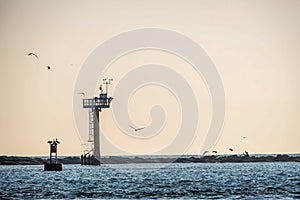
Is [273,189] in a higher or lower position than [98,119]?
lower

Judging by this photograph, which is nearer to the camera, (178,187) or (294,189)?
(294,189)

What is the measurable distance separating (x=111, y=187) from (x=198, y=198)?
21279 millimetres

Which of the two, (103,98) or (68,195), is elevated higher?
(103,98)

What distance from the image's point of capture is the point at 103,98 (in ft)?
648

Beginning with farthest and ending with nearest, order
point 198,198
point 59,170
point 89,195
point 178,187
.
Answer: point 59,170
point 178,187
point 89,195
point 198,198

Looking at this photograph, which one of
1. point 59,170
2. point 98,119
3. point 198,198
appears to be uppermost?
point 98,119

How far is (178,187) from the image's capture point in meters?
98.9

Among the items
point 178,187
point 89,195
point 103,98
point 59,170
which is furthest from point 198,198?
point 103,98

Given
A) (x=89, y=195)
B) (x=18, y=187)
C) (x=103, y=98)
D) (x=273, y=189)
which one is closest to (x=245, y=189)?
(x=273, y=189)

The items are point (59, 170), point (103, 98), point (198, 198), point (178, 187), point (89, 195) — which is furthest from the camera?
point (103, 98)

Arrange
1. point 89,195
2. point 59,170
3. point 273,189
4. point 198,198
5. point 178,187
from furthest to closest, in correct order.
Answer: point 59,170 < point 178,187 < point 273,189 < point 89,195 < point 198,198

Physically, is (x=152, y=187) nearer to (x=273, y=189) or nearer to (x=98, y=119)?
(x=273, y=189)

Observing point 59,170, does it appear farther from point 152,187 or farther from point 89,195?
point 89,195

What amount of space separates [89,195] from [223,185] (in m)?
21.2
